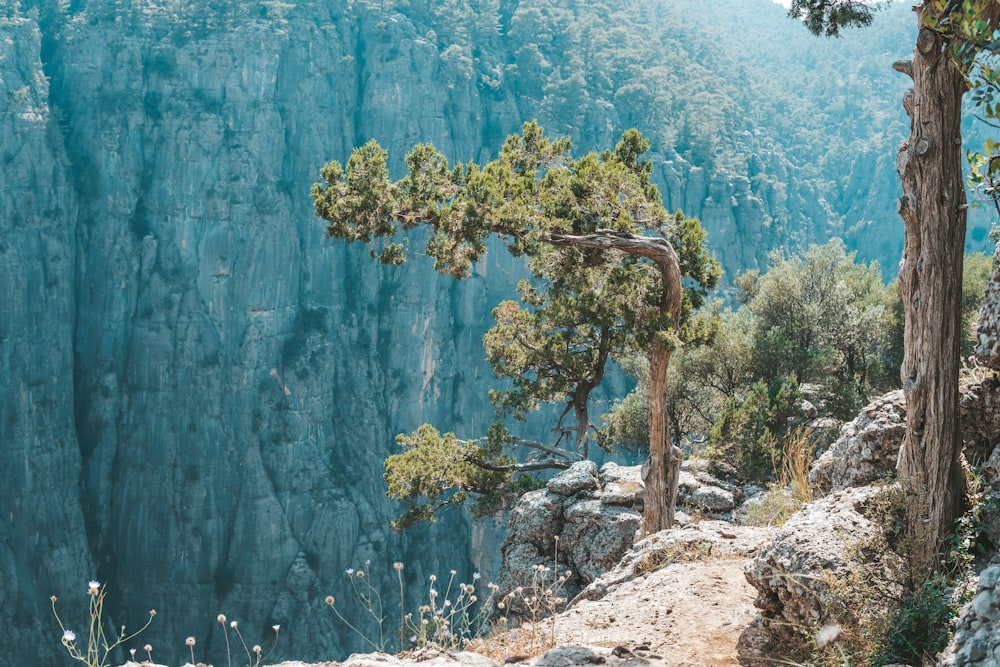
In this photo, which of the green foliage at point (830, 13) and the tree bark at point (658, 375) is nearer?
the green foliage at point (830, 13)

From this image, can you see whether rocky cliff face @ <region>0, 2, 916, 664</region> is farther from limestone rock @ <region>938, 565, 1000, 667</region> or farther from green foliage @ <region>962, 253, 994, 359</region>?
limestone rock @ <region>938, 565, 1000, 667</region>

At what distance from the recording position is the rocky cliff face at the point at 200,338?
38.3 meters

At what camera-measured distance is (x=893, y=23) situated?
82.8 m

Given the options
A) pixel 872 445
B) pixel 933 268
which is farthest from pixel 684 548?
pixel 933 268

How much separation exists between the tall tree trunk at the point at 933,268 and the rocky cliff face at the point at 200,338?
35.7 metres

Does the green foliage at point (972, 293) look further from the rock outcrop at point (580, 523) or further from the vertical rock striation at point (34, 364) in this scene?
the vertical rock striation at point (34, 364)

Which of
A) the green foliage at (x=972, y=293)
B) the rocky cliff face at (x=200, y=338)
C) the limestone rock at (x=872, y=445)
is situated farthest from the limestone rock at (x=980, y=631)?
the rocky cliff face at (x=200, y=338)

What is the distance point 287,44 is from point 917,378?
50.0 metres

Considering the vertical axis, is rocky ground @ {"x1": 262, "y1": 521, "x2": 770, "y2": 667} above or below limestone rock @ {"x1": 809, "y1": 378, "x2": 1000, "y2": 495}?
below

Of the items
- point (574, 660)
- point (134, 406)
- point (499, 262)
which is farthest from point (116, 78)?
point (574, 660)

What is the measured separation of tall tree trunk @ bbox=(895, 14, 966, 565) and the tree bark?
3027 millimetres

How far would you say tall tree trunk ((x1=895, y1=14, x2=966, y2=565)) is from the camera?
3.08 m

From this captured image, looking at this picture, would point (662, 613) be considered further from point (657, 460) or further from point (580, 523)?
point (580, 523)

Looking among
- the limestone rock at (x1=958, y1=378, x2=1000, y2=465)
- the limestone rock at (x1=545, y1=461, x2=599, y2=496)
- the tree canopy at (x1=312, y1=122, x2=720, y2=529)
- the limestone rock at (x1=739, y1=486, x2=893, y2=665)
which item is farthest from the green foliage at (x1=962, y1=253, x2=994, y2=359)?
the limestone rock at (x1=739, y1=486, x2=893, y2=665)
